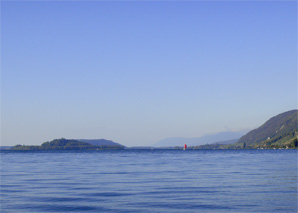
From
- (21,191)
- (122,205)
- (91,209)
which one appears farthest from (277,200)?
(21,191)

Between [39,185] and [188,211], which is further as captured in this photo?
[39,185]

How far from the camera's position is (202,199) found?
3073cm

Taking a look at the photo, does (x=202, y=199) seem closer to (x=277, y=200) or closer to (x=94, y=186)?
(x=277, y=200)

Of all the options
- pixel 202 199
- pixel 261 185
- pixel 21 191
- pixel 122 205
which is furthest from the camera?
pixel 261 185

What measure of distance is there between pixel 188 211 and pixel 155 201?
4.00m

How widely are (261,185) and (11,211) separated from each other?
22.5 meters

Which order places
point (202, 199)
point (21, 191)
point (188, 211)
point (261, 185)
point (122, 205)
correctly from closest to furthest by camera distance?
point (188, 211)
point (122, 205)
point (202, 199)
point (21, 191)
point (261, 185)

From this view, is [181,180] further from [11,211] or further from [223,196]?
[11,211]

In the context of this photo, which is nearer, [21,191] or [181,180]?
[21,191]

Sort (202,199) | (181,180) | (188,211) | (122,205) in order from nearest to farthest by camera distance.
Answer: (188,211)
(122,205)
(202,199)
(181,180)

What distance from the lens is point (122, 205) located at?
28.7m

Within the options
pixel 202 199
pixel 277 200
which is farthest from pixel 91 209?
pixel 277 200

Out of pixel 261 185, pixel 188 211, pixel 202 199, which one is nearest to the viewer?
pixel 188 211

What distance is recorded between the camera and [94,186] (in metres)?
39.2
